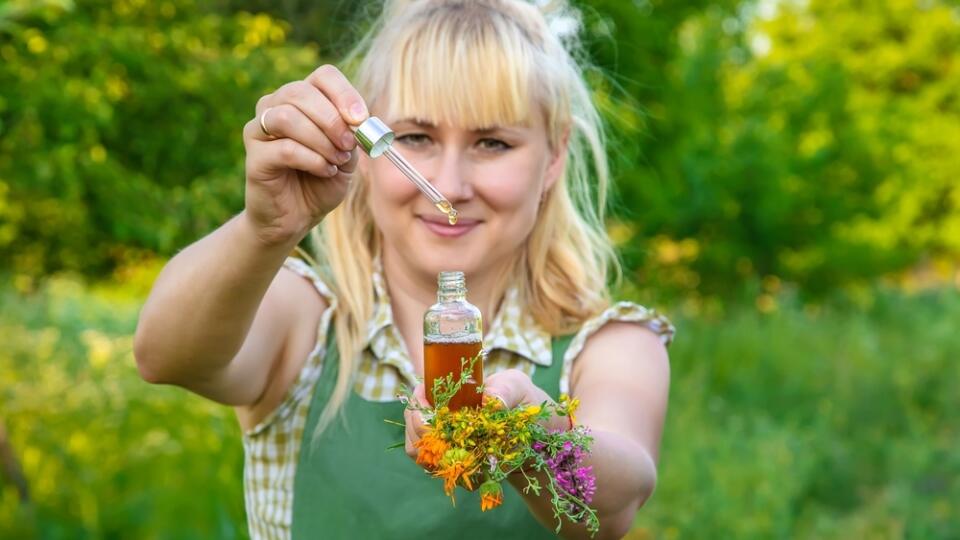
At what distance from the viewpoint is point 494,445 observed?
160 cm

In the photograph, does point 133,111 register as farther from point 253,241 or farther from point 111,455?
point 253,241

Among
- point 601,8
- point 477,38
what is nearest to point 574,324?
point 477,38

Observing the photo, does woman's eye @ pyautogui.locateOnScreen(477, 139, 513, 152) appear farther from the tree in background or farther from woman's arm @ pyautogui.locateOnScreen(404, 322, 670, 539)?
the tree in background

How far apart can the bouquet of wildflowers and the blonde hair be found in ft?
2.39

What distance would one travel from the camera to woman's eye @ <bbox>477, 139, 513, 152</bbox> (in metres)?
2.31

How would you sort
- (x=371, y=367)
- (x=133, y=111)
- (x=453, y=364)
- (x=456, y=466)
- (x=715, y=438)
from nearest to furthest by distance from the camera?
(x=456, y=466), (x=453, y=364), (x=371, y=367), (x=133, y=111), (x=715, y=438)

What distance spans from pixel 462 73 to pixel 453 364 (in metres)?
0.74

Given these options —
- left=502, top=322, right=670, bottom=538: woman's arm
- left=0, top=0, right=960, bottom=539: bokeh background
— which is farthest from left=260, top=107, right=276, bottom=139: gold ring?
left=0, top=0, right=960, bottom=539: bokeh background

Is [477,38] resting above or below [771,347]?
above

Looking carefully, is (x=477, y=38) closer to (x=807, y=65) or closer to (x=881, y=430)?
(x=881, y=430)

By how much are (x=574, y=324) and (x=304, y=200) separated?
79 centimetres

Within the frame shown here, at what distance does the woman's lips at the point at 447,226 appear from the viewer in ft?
7.51

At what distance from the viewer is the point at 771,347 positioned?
8.57 metres

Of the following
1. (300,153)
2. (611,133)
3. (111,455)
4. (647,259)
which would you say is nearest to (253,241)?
(300,153)
